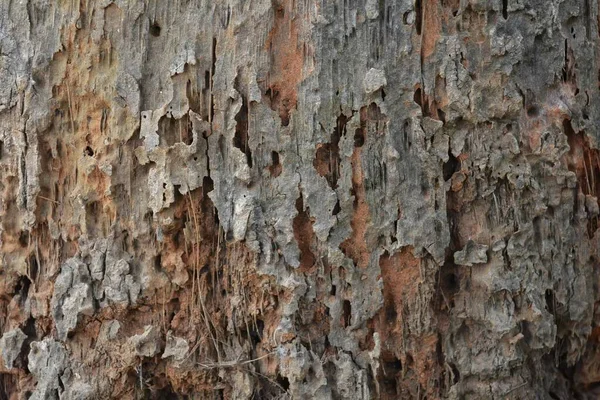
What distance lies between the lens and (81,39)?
262 cm

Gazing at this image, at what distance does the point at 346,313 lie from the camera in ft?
8.38

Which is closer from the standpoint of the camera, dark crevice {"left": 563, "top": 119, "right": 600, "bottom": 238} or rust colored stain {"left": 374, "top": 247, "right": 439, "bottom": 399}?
rust colored stain {"left": 374, "top": 247, "right": 439, "bottom": 399}

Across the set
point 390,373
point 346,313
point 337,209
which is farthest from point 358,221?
point 390,373

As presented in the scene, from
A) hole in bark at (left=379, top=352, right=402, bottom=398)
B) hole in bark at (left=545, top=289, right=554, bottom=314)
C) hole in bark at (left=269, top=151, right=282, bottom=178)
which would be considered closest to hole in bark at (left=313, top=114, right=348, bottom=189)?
hole in bark at (left=269, top=151, right=282, bottom=178)

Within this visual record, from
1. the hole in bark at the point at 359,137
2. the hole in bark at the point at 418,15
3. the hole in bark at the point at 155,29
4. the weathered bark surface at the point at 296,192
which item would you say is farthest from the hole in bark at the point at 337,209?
the hole in bark at the point at 155,29

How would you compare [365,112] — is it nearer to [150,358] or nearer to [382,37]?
[382,37]

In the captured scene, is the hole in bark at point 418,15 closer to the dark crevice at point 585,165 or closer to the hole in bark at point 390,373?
the dark crevice at point 585,165

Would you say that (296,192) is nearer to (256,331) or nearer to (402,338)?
(256,331)

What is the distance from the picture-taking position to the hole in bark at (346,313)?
2.55 metres

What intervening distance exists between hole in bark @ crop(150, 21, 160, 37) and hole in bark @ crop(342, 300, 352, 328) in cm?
115

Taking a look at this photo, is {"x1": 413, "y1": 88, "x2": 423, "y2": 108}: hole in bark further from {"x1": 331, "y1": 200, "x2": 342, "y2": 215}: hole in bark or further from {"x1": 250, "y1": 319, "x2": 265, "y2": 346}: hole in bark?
{"x1": 250, "y1": 319, "x2": 265, "y2": 346}: hole in bark

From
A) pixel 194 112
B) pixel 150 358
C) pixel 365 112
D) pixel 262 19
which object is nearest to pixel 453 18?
pixel 365 112

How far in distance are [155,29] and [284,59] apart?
474 mm

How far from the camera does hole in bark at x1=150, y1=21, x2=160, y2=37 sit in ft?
8.52
